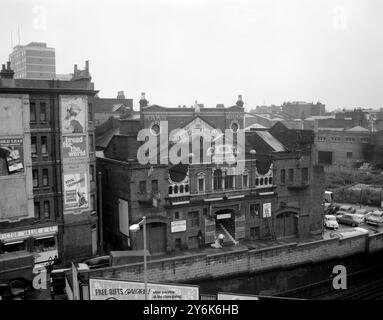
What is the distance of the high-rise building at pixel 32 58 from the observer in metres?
50.7

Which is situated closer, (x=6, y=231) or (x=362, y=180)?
(x=6, y=231)

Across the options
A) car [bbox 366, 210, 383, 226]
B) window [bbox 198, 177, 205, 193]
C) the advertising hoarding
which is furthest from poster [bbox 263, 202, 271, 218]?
the advertising hoarding

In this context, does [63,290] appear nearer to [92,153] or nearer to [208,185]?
[92,153]

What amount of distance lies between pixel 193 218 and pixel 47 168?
36.2ft

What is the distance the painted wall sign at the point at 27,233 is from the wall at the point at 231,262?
25.2ft

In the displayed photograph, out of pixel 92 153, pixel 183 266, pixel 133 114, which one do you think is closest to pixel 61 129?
pixel 92 153

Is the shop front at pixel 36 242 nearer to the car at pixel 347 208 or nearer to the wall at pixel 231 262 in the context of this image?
the wall at pixel 231 262

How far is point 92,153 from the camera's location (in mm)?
31234

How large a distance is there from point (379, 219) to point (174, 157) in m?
21.3

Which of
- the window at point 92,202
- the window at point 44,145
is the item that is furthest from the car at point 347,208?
the window at point 44,145

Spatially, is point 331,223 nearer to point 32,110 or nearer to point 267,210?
point 267,210

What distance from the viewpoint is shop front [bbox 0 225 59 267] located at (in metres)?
27.8

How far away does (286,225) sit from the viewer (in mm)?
36719

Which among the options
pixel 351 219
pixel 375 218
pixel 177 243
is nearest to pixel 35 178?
pixel 177 243
